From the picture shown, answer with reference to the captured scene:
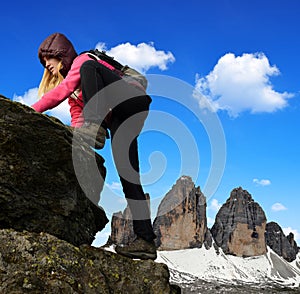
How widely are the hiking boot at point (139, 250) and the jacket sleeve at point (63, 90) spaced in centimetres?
229

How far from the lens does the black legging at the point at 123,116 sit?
5.59 metres

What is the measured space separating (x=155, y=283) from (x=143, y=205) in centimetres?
123

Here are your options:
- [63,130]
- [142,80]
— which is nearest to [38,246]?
[63,130]

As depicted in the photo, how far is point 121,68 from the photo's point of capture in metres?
6.09

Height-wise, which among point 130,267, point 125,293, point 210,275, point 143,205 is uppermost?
point 210,275

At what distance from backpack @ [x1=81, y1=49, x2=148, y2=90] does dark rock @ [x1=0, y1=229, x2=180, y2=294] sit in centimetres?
250

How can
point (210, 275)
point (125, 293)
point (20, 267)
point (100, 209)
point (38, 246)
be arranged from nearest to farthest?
1. point (20, 267)
2. point (38, 246)
3. point (125, 293)
4. point (100, 209)
5. point (210, 275)

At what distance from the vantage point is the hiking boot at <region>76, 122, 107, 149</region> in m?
5.70

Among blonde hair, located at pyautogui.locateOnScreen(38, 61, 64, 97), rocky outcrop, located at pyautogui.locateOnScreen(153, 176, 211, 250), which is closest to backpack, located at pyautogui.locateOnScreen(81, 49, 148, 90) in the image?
blonde hair, located at pyautogui.locateOnScreen(38, 61, 64, 97)

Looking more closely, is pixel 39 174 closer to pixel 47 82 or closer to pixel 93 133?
pixel 93 133

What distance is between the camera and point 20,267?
4055 mm

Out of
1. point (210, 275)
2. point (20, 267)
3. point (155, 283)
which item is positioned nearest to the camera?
point (20, 267)

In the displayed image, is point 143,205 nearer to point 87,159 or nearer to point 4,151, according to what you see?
point 87,159

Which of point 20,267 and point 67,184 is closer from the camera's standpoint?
point 20,267
